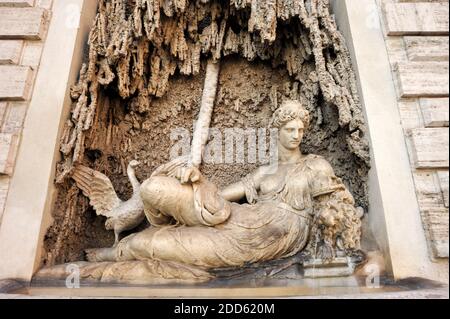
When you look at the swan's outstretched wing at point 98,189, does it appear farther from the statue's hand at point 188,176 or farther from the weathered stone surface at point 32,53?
the weathered stone surface at point 32,53

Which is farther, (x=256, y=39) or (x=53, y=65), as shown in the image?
(x=256, y=39)

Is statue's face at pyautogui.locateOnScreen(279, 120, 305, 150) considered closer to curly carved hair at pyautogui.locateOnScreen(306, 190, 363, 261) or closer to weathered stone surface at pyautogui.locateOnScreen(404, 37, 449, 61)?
curly carved hair at pyautogui.locateOnScreen(306, 190, 363, 261)

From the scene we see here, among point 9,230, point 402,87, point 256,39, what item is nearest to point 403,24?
point 402,87

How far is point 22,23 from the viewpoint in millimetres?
3326

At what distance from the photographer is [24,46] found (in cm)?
331

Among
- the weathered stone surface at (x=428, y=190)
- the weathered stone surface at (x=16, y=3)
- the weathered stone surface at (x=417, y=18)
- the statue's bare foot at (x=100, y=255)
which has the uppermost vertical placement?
the weathered stone surface at (x=16, y=3)

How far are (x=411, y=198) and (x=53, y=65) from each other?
2.94 metres

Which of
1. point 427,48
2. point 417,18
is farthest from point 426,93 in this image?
point 417,18

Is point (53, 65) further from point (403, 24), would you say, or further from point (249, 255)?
point (403, 24)

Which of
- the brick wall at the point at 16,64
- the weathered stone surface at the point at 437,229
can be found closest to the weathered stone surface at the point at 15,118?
Answer: the brick wall at the point at 16,64

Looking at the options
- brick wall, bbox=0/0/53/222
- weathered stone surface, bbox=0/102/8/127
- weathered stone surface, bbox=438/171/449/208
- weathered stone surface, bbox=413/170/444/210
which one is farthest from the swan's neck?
weathered stone surface, bbox=438/171/449/208

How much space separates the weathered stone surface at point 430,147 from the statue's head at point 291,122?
2.69 ft

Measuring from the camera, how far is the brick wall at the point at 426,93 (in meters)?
2.67
